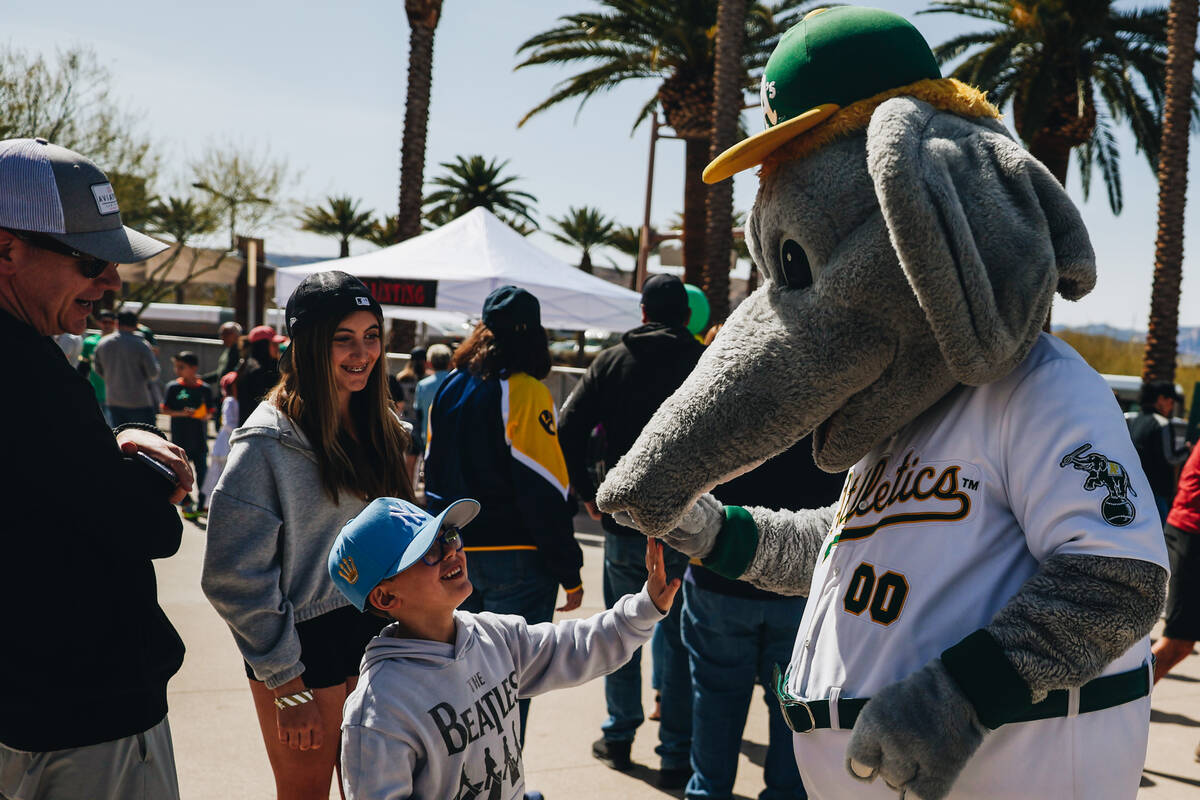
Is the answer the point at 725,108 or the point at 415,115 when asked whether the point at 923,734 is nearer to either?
the point at 725,108

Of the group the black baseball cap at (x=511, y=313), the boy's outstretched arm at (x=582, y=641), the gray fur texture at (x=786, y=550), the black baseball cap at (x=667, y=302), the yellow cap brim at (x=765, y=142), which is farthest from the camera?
the black baseball cap at (x=667, y=302)

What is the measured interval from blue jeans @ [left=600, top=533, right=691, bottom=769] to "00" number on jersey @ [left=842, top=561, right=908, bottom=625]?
2.39 m

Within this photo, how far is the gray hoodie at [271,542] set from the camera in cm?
250

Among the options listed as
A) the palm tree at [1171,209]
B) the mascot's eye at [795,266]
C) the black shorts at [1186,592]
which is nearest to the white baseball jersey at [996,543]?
the mascot's eye at [795,266]

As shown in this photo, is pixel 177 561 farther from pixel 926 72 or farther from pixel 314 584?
pixel 926 72

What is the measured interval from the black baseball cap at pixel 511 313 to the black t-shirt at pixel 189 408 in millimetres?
6363

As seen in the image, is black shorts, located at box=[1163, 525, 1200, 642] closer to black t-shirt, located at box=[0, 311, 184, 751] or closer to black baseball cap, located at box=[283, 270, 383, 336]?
black baseball cap, located at box=[283, 270, 383, 336]

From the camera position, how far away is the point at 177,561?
7.27 meters

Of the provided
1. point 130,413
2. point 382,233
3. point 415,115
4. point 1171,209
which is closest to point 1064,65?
point 1171,209

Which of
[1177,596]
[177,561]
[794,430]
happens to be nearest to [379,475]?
[794,430]

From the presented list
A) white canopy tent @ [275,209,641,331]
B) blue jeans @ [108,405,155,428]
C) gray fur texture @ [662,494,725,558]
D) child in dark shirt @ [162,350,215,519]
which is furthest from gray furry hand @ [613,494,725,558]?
blue jeans @ [108,405,155,428]

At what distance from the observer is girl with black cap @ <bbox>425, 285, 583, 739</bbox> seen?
11.8 feet

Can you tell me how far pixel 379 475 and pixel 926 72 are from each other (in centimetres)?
178

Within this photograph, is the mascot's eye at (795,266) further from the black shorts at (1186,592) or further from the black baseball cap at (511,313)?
the black shorts at (1186,592)
